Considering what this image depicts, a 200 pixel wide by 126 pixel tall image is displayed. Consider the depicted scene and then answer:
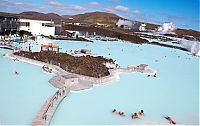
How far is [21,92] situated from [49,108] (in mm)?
2709

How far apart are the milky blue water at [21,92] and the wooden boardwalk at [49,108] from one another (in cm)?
25

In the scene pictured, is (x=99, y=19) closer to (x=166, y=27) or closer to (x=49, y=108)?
(x=166, y=27)

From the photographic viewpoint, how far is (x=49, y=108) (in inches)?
388

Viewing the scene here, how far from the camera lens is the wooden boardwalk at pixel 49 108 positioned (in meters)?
8.62

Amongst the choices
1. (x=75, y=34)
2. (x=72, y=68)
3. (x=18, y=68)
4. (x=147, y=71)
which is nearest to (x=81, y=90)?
(x=72, y=68)

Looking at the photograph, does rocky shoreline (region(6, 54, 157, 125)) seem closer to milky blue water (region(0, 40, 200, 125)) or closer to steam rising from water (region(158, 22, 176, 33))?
milky blue water (region(0, 40, 200, 125))

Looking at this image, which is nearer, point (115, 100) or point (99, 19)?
point (115, 100)

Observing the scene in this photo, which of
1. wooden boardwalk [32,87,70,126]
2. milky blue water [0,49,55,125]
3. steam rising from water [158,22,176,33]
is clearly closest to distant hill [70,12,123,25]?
steam rising from water [158,22,176,33]

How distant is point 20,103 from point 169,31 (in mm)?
73270

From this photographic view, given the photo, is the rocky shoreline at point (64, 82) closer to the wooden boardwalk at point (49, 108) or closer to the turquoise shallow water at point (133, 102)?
the wooden boardwalk at point (49, 108)

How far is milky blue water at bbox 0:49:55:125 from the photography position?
9.30 m

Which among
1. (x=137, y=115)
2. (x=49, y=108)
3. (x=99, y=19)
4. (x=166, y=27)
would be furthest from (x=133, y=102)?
(x=99, y=19)

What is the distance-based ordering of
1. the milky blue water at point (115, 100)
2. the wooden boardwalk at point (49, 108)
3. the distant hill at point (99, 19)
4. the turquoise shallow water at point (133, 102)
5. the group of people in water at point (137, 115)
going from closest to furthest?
the wooden boardwalk at point (49, 108) < the milky blue water at point (115, 100) < the turquoise shallow water at point (133, 102) < the group of people in water at point (137, 115) < the distant hill at point (99, 19)

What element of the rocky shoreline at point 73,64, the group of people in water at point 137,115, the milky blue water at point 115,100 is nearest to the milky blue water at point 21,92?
the milky blue water at point 115,100
